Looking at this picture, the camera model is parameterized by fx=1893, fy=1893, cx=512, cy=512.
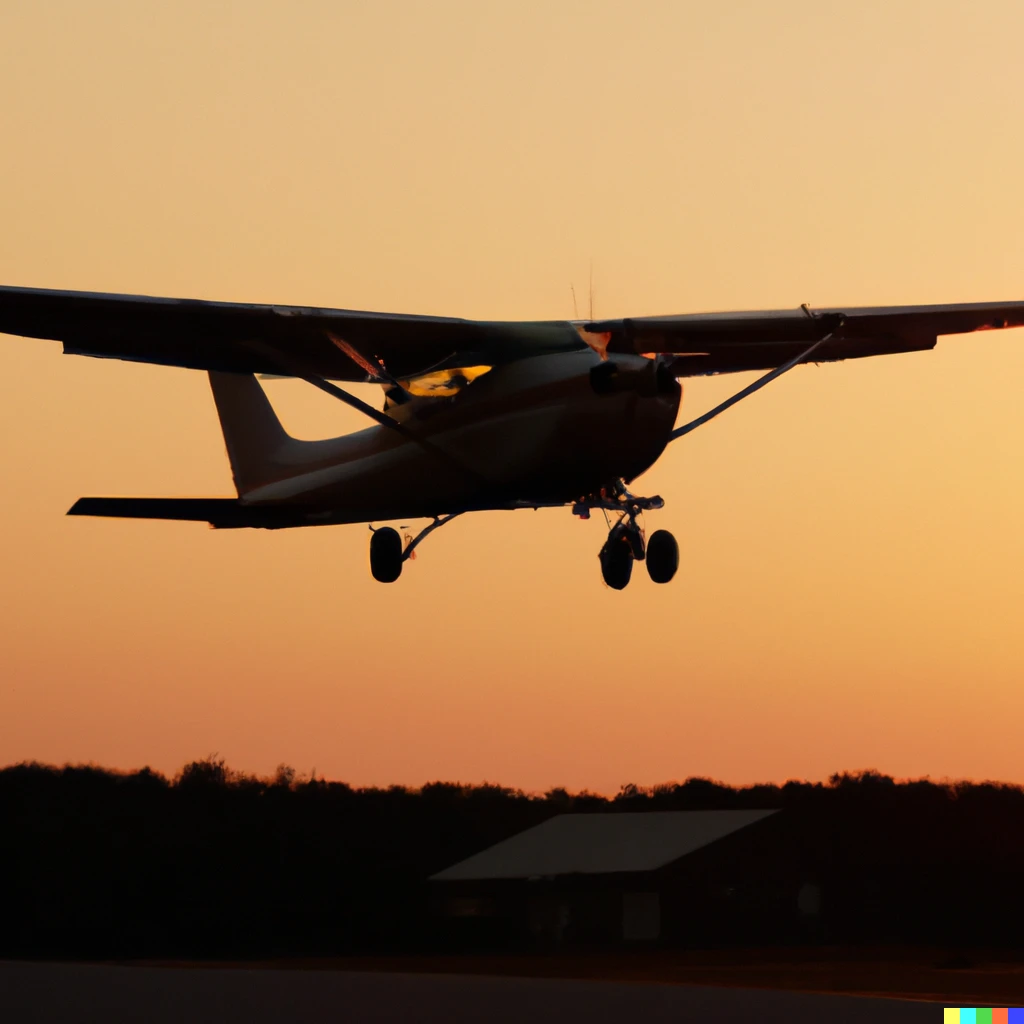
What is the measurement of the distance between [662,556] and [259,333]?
5.70m

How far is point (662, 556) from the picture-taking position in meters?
23.5

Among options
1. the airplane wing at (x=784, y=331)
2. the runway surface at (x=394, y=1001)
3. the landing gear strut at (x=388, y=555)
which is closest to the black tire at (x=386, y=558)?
the landing gear strut at (x=388, y=555)

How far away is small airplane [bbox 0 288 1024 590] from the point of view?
21562 mm

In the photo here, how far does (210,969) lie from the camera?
7012 centimetres

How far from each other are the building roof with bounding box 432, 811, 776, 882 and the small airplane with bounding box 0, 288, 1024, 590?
48.4 meters

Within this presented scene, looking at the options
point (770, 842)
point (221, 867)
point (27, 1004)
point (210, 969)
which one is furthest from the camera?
point (221, 867)

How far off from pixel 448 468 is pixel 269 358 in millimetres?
2947

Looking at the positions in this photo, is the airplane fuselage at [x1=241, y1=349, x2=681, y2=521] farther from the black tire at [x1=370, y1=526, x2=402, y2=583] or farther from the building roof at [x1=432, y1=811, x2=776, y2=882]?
the building roof at [x1=432, y1=811, x2=776, y2=882]

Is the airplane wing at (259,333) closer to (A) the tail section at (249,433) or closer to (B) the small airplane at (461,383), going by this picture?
(B) the small airplane at (461,383)

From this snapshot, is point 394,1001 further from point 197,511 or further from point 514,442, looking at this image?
point 514,442

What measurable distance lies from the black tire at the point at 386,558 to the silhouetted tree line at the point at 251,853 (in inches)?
2128

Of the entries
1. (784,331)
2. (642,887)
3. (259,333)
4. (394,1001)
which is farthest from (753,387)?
(642,887)

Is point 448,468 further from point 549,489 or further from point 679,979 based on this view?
point 679,979

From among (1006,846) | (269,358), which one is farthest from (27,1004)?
(1006,846)
